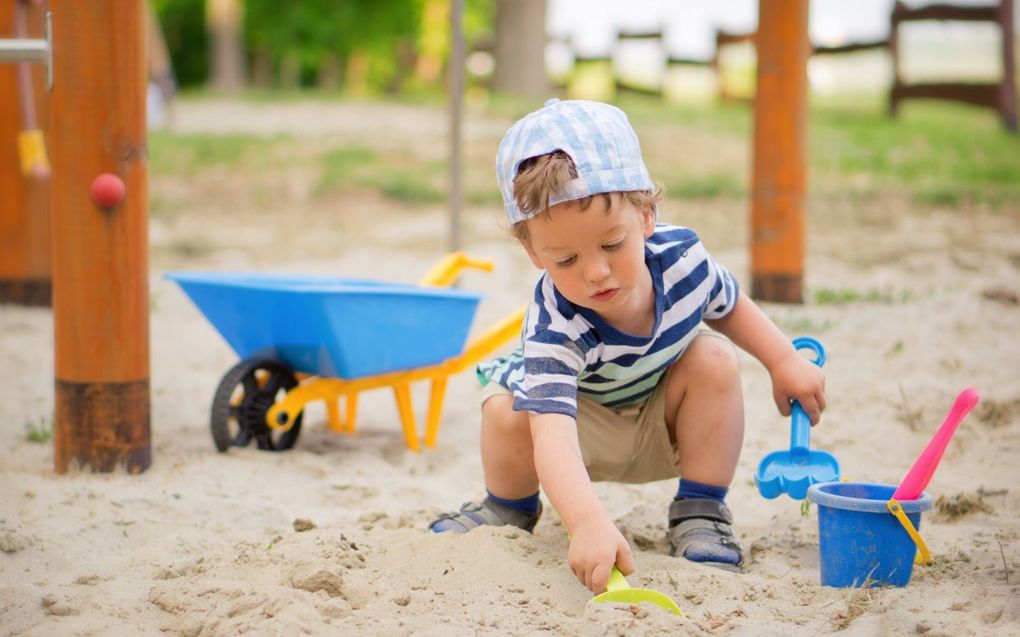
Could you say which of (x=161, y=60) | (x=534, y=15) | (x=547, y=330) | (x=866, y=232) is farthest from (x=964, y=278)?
(x=534, y=15)

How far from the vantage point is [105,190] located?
8.72ft

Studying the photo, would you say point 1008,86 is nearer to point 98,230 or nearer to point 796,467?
point 796,467

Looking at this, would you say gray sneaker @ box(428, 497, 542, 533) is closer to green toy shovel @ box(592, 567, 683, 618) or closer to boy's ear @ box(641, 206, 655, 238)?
green toy shovel @ box(592, 567, 683, 618)

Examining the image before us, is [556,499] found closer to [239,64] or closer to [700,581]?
[700,581]

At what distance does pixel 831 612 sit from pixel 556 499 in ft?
1.61

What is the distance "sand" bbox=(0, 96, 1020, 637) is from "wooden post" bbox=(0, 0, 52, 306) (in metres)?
0.16

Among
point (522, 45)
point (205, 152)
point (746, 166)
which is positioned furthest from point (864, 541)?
point (522, 45)

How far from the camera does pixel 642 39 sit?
16.5 metres

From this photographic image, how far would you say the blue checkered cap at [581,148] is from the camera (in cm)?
201

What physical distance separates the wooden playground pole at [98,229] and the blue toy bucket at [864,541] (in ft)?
5.42

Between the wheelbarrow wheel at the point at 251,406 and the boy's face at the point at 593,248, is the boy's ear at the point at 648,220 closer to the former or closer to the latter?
the boy's face at the point at 593,248

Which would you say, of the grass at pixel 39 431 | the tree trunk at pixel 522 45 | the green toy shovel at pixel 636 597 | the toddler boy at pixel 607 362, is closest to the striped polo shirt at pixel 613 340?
the toddler boy at pixel 607 362

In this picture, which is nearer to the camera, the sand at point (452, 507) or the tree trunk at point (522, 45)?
the sand at point (452, 507)

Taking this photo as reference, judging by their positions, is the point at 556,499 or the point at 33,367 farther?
the point at 33,367
